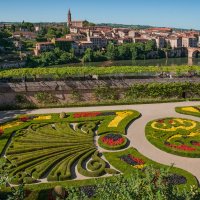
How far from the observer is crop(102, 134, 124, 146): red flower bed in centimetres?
2661

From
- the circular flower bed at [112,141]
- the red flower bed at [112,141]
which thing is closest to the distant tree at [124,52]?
the circular flower bed at [112,141]

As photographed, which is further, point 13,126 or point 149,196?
point 13,126

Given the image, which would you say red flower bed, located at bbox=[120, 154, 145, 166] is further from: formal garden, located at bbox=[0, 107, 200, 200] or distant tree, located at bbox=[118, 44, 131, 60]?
→ distant tree, located at bbox=[118, 44, 131, 60]

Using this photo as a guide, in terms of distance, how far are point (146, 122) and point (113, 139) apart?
5.62 meters

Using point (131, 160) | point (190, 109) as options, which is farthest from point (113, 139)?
point (190, 109)

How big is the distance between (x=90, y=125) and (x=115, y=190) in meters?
19.0

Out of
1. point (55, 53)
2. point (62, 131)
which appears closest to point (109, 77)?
point (62, 131)

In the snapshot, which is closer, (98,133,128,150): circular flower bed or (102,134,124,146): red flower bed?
(98,133,128,150): circular flower bed

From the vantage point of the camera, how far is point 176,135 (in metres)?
28.5

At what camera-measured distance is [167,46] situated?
133750 mm

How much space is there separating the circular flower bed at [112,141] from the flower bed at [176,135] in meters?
2.27

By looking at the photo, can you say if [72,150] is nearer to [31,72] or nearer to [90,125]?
[90,125]

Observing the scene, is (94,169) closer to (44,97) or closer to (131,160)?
(131,160)

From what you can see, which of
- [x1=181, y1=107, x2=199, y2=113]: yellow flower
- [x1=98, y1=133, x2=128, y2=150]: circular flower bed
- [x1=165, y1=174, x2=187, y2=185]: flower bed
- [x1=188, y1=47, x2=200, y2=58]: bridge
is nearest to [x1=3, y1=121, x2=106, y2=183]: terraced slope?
[x1=98, y1=133, x2=128, y2=150]: circular flower bed
